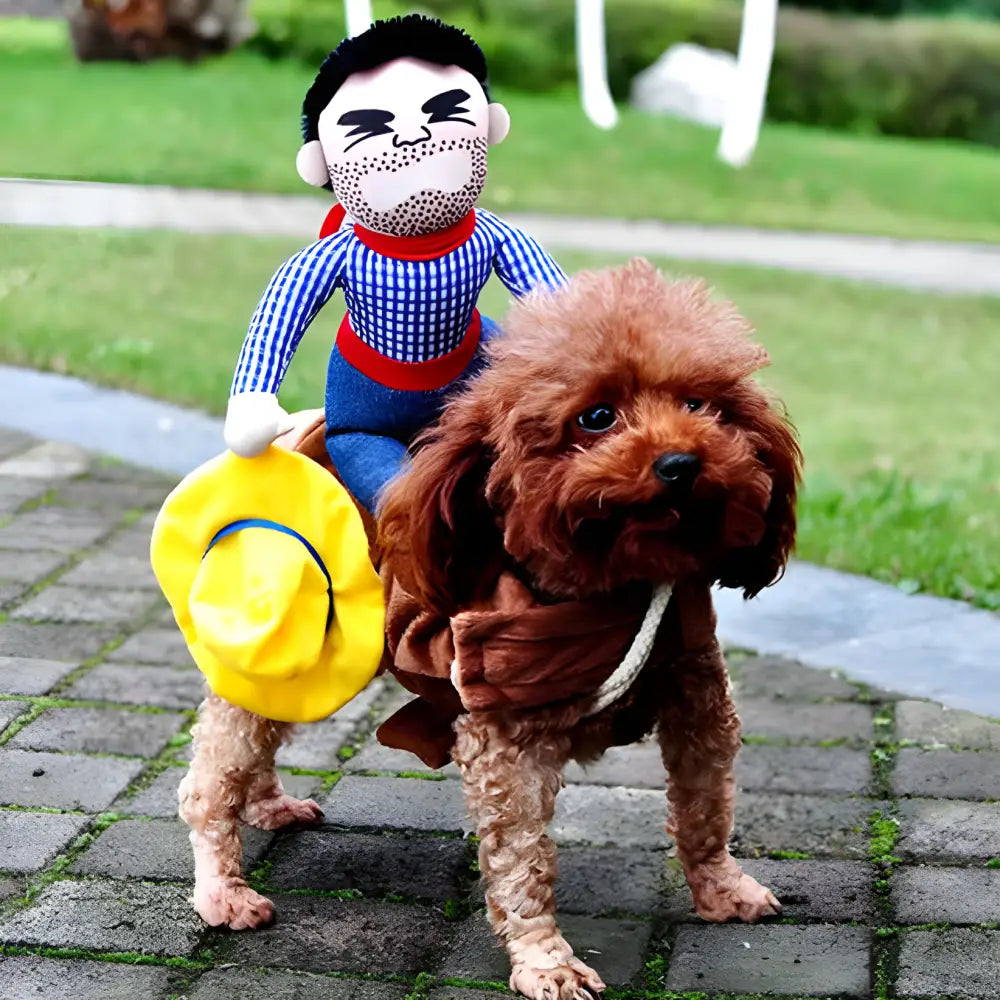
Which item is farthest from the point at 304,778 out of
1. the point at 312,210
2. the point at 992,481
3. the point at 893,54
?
the point at 893,54

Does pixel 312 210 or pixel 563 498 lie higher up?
pixel 563 498

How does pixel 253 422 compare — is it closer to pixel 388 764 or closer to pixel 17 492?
pixel 388 764

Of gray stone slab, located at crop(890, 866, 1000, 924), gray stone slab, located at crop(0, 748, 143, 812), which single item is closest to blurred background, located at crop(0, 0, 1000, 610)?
gray stone slab, located at crop(890, 866, 1000, 924)

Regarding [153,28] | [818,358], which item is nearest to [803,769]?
[818,358]

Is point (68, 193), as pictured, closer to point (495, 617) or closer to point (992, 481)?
point (992, 481)

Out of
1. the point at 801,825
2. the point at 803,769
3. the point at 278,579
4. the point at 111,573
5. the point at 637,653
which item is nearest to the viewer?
the point at 637,653

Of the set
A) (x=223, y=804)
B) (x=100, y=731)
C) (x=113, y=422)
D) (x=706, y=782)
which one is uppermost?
(x=706, y=782)

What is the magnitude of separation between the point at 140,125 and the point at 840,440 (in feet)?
24.5

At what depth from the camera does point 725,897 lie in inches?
117

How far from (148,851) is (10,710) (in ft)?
2.83

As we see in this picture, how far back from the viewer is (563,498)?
92.7 inches

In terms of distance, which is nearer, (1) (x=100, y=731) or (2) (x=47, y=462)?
(1) (x=100, y=731)

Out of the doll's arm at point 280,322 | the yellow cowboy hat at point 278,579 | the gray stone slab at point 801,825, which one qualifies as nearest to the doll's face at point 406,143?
the doll's arm at point 280,322

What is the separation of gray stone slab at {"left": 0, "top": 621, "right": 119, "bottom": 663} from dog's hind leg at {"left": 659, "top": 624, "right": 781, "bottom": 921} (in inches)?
79.8
